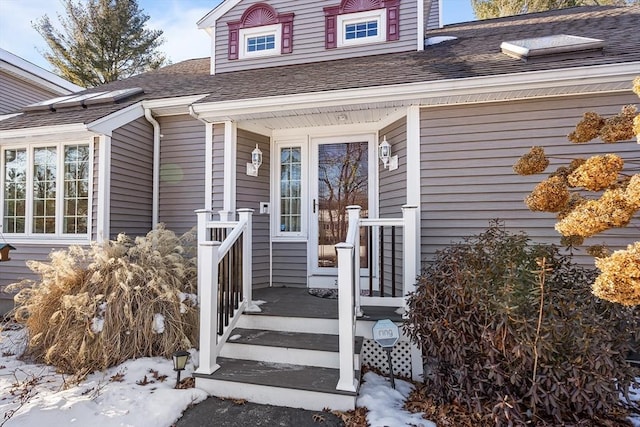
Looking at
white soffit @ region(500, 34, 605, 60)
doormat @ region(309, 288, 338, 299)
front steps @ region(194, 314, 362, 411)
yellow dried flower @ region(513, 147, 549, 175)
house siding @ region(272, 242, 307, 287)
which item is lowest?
front steps @ region(194, 314, 362, 411)

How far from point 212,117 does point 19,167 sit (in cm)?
308

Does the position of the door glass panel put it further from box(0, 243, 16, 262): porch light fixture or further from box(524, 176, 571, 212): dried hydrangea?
box(0, 243, 16, 262): porch light fixture

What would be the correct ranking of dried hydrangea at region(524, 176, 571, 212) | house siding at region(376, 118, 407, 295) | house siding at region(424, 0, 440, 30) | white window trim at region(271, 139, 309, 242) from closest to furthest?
dried hydrangea at region(524, 176, 571, 212), house siding at region(376, 118, 407, 295), white window trim at region(271, 139, 309, 242), house siding at region(424, 0, 440, 30)

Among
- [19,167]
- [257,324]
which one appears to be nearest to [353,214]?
[257,324]

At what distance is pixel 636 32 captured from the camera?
438 cm

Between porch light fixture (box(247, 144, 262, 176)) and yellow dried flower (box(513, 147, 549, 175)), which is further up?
porch light fixture (box(247, 144, 262, 176))

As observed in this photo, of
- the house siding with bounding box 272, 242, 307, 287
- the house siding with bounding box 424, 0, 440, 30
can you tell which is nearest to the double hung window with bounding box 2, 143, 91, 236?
the house siding with bounding box 272, 242, 307, 287

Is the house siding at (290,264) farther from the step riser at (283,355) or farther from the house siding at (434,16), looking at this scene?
the house siding at (434,16)

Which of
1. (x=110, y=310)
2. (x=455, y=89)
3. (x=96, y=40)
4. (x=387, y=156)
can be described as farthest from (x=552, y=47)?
(x=96, y=40)

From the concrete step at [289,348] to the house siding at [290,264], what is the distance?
1676mm

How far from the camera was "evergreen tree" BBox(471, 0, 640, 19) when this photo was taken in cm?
1134

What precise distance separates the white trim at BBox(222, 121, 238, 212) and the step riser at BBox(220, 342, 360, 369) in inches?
80.2

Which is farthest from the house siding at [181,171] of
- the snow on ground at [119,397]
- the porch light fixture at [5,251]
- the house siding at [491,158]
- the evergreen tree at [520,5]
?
the evergreen tree at [520,5]

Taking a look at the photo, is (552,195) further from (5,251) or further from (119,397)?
(5,251)
